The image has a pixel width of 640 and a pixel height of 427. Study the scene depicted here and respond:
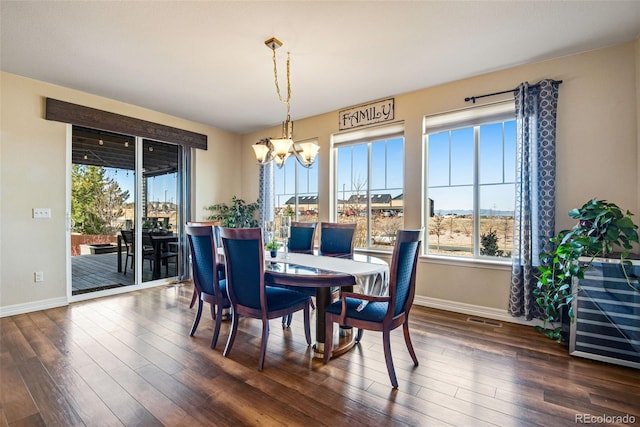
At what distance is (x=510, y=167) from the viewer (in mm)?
3434

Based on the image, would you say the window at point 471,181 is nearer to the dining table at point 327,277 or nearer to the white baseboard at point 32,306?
the dining table at point 327,277

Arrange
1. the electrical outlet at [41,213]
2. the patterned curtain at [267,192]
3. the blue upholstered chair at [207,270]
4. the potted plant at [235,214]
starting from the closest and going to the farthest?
the blue upholstered chair at [207,270]
the electrical outlet at [41,213]
the patterned curtain at [267,192]
the potted plant at [235,214]

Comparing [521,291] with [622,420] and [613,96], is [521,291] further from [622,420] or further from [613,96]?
[613,96]

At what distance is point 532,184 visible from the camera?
Answer: 3092mm

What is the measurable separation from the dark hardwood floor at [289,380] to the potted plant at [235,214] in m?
2.69

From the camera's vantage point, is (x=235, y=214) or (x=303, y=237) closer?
(x=303, y=237)

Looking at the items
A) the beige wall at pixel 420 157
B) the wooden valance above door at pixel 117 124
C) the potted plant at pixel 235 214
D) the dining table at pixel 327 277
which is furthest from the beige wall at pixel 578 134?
the wooden valance above door at pixel 117 124

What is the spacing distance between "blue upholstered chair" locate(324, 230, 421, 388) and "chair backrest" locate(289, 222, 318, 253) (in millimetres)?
1415

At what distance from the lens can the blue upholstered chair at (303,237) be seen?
148 inches

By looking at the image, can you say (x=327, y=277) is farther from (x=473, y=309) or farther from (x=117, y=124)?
(x=117, y=124)

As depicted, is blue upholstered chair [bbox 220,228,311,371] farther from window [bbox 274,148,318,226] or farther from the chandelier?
window [bbox 274,148,318,226]

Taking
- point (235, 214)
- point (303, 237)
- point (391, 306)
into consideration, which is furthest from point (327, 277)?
point (235, 214)

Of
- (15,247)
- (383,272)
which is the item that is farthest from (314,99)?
(15,247)

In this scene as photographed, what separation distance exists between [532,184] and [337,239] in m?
2.20
